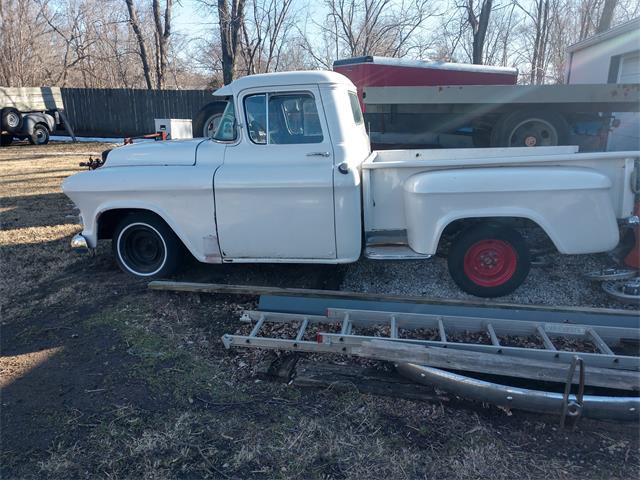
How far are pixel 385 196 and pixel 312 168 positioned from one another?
708 mm

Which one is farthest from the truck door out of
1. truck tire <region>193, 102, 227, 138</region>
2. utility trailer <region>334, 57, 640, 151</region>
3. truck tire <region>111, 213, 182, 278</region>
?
utility trailer <region>334, 57, 640, 151</region>

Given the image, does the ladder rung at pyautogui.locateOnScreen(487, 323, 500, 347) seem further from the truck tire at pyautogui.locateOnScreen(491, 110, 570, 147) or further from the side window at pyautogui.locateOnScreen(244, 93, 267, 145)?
the truck tire at pyautogui.locateOnScreen(491, 110, 570, 147)

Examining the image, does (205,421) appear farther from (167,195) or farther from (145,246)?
(145,246)

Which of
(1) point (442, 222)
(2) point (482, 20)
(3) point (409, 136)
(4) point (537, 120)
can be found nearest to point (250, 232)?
(1) point (442, 222)

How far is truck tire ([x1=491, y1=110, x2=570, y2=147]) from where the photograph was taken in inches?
275

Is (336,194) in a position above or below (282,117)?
below

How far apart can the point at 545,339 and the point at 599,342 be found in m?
0.37

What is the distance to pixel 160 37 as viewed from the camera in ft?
82.0

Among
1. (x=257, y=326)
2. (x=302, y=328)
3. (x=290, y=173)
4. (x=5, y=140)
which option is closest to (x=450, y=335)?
(x=302, y=328)

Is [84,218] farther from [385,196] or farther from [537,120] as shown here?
[537,120]

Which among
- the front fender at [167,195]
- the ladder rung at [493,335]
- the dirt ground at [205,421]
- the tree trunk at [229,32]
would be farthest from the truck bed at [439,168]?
the tree trunk at [229,32]

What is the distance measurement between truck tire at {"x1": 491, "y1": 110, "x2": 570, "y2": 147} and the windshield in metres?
4.51

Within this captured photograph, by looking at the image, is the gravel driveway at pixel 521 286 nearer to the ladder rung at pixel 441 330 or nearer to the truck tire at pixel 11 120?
the ladder rung at pixel 441 330

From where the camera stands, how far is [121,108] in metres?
21.6
